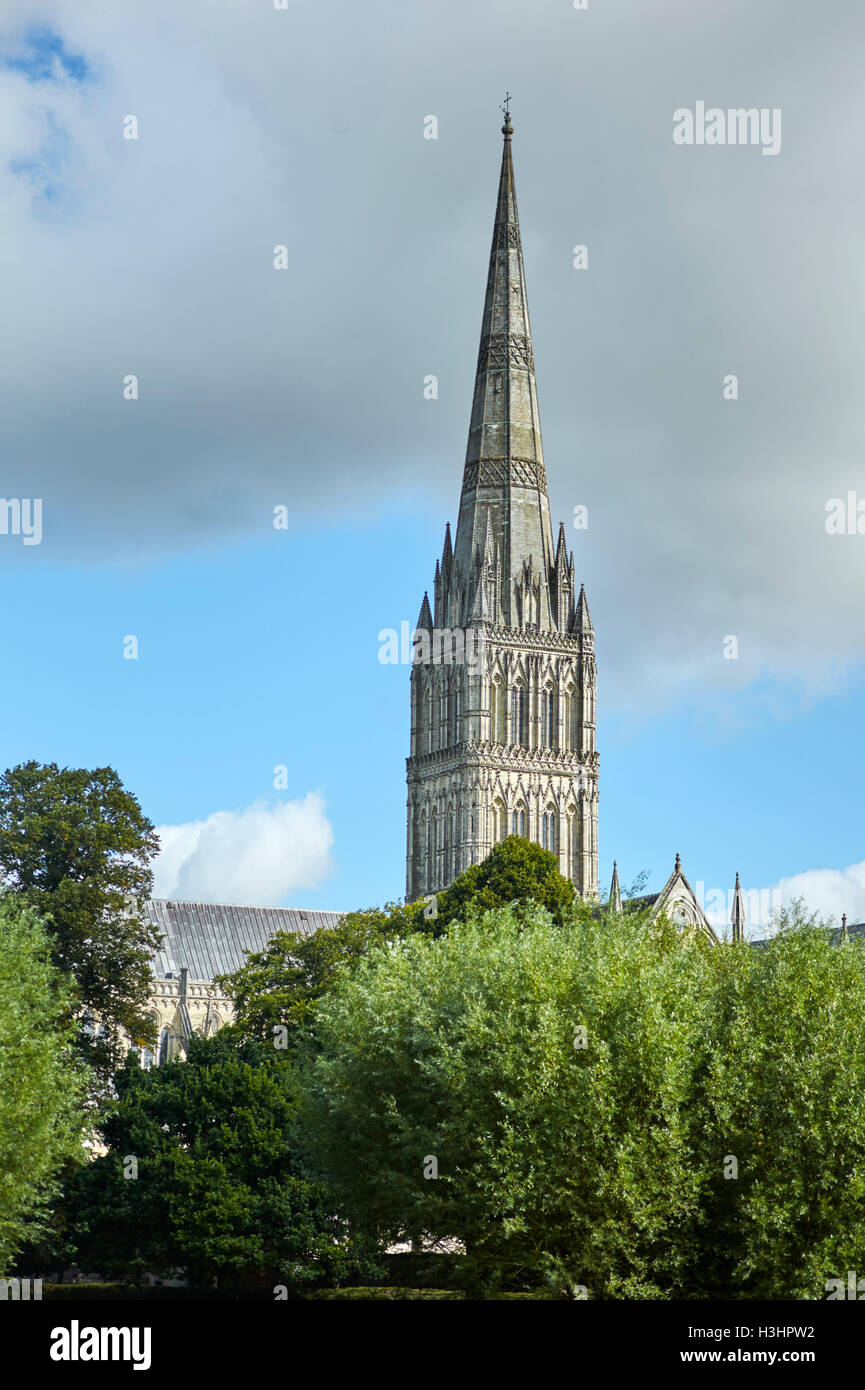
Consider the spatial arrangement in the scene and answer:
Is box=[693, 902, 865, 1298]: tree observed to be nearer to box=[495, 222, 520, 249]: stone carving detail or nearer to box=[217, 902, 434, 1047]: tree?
box=[217, 902, 434, 1047]: tree

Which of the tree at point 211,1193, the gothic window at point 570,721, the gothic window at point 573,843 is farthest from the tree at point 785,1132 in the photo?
the gothic window at point 570,721

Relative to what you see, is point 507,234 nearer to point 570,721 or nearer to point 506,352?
point 506,352

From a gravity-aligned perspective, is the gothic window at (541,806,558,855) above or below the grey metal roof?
above

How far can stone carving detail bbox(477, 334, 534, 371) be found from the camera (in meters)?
128

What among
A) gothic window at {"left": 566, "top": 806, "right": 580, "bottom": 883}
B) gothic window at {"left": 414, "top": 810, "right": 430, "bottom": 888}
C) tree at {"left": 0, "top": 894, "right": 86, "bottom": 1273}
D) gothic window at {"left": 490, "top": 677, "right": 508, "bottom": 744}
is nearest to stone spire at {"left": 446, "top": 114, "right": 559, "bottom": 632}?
gothic window at {"left": 490, "top": 677, "right": 508, "bottom": 744}

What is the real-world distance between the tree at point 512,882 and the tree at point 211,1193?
2347cm

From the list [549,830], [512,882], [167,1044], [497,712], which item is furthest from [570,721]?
[512,882]

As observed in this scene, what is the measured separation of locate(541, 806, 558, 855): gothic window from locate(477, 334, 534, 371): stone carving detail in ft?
101

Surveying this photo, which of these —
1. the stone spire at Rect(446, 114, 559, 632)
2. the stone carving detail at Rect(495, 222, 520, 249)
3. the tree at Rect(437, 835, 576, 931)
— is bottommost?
the tree at Rect(437, 835, 576, 931)

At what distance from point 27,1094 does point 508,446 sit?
293ft

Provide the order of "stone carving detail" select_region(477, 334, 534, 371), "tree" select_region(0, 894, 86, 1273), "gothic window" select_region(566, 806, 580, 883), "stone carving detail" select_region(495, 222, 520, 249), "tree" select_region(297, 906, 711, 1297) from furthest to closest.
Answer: "stone carving detail" select_region(495, 222, 520, 249)
"stone carving detail" select_region(477, 334, 534, 371)
"gothic window" select_region(566, 806, 580, 883)
"tree" select_region(0, 894, 86, 1273)
"tree" select_region(297, 906, 711, 1297)

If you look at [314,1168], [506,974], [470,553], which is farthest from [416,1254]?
[470,553]
